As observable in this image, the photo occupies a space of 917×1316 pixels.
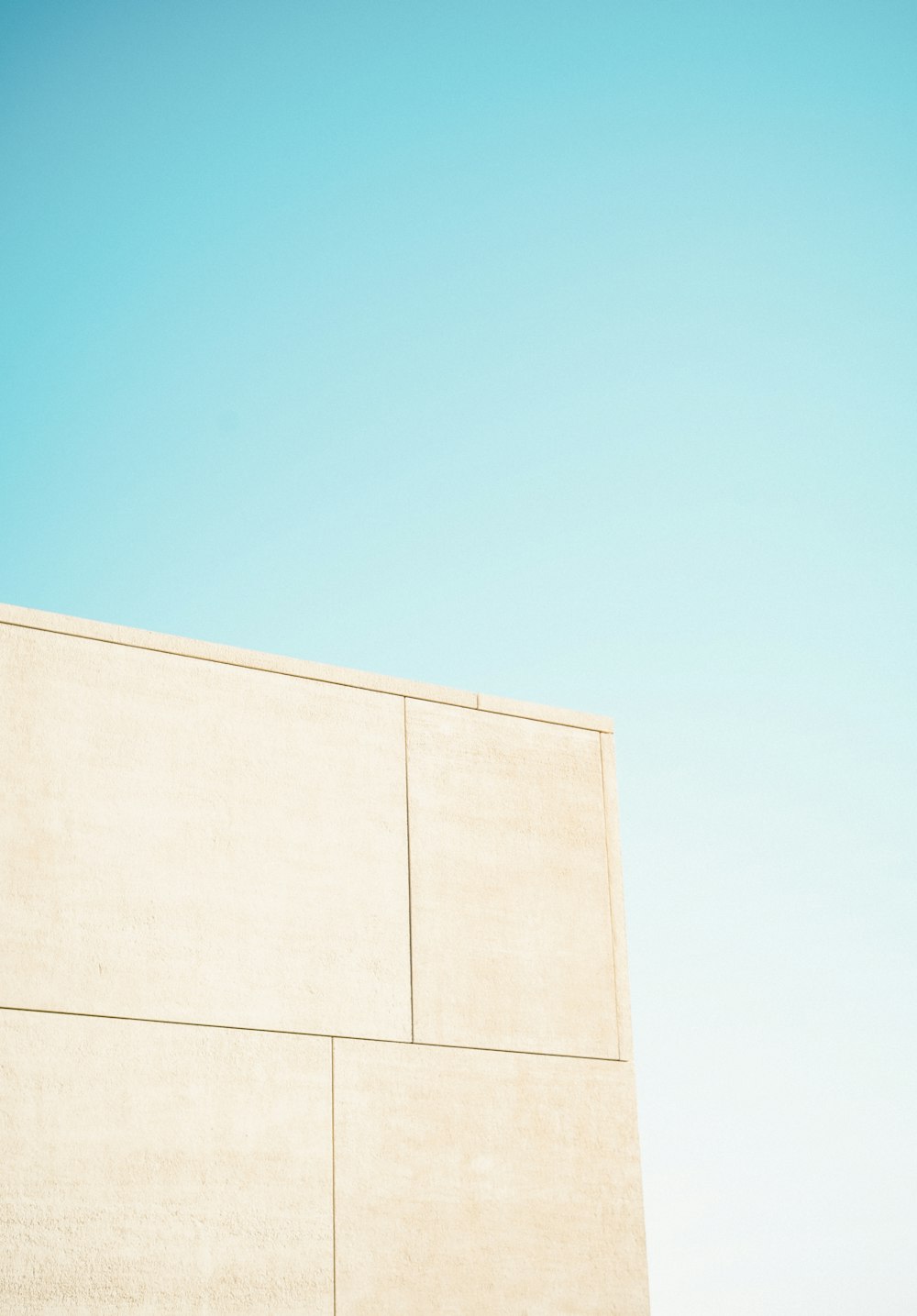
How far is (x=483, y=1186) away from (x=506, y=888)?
1353 mm

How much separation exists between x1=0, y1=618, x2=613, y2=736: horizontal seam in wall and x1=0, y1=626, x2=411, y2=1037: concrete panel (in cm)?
2

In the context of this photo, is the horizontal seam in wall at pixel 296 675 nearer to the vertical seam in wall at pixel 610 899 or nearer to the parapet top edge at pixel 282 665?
the parapet top edge at pixel 282 665

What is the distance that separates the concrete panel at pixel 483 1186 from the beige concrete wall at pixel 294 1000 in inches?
0.5

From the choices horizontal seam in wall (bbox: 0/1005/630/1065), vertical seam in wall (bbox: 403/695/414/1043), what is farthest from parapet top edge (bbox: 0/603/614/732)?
horizontal seam in wall (bbox: 0/1005/630/1065)

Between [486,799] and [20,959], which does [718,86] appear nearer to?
[486,799]

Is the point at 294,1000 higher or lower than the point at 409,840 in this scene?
lower

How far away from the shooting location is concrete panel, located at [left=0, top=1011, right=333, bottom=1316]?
5066mm

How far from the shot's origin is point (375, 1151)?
584cm

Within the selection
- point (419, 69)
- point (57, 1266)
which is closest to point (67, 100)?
point (419, 69)

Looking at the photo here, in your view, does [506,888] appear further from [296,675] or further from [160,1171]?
[160,1171]

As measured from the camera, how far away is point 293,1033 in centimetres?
582

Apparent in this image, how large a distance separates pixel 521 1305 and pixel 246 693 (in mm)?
2944

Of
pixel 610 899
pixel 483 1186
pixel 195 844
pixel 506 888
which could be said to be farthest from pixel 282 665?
pixel 483 1186

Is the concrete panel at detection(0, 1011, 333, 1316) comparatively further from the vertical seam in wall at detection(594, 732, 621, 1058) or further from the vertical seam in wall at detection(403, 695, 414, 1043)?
the vertical seam in wall at detection(594, 732, 621, 1058)
